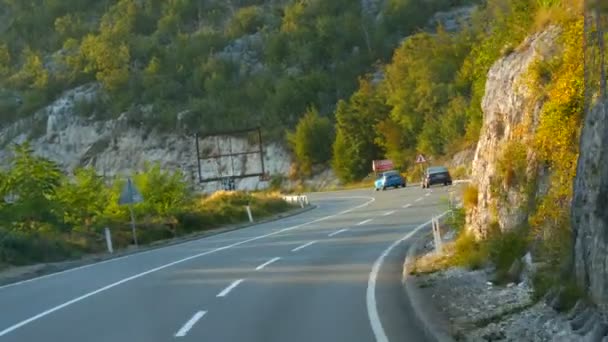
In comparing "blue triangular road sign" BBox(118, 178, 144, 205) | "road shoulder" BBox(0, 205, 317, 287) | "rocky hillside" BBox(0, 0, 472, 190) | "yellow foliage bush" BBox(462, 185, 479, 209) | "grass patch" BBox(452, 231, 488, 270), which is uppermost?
"rocky hillside" BBox(0, 0, 472, 190)

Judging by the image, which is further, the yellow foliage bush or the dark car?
the dark car

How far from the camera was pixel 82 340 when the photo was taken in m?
12.4

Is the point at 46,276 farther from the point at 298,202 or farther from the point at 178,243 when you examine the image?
the point at 298,202

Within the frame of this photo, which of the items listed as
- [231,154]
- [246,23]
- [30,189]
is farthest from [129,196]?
[246,23]

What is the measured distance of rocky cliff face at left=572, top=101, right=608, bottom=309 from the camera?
9016mm

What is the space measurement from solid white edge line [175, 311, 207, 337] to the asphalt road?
13 mm

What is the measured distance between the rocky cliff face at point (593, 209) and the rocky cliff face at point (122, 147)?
279 ft

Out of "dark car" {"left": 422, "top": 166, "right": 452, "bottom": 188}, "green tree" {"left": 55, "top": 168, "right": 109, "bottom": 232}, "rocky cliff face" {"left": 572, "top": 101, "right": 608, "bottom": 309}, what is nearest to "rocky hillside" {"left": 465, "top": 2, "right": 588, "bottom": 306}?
"rocky cliff face" {"left": 572, "top": 101, "right": 608, "bottom": 309}

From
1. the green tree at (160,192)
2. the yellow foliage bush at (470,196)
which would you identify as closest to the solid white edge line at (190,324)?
the yellow foliage bush at (470,196)

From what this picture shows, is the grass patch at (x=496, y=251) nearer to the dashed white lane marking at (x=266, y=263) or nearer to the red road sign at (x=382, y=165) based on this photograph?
the dashed white lane marking at (x=266, y=263)

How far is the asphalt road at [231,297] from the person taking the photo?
41.0 feet

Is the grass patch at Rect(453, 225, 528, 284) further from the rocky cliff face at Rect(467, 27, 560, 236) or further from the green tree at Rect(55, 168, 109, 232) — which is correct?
the green tree at Rect(55, 168, 109, 232)

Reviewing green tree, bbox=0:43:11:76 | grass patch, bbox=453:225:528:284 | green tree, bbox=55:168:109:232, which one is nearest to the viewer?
grass patch, bbox=453:225:528:284

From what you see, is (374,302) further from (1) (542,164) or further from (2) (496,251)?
(1) (542,164)
